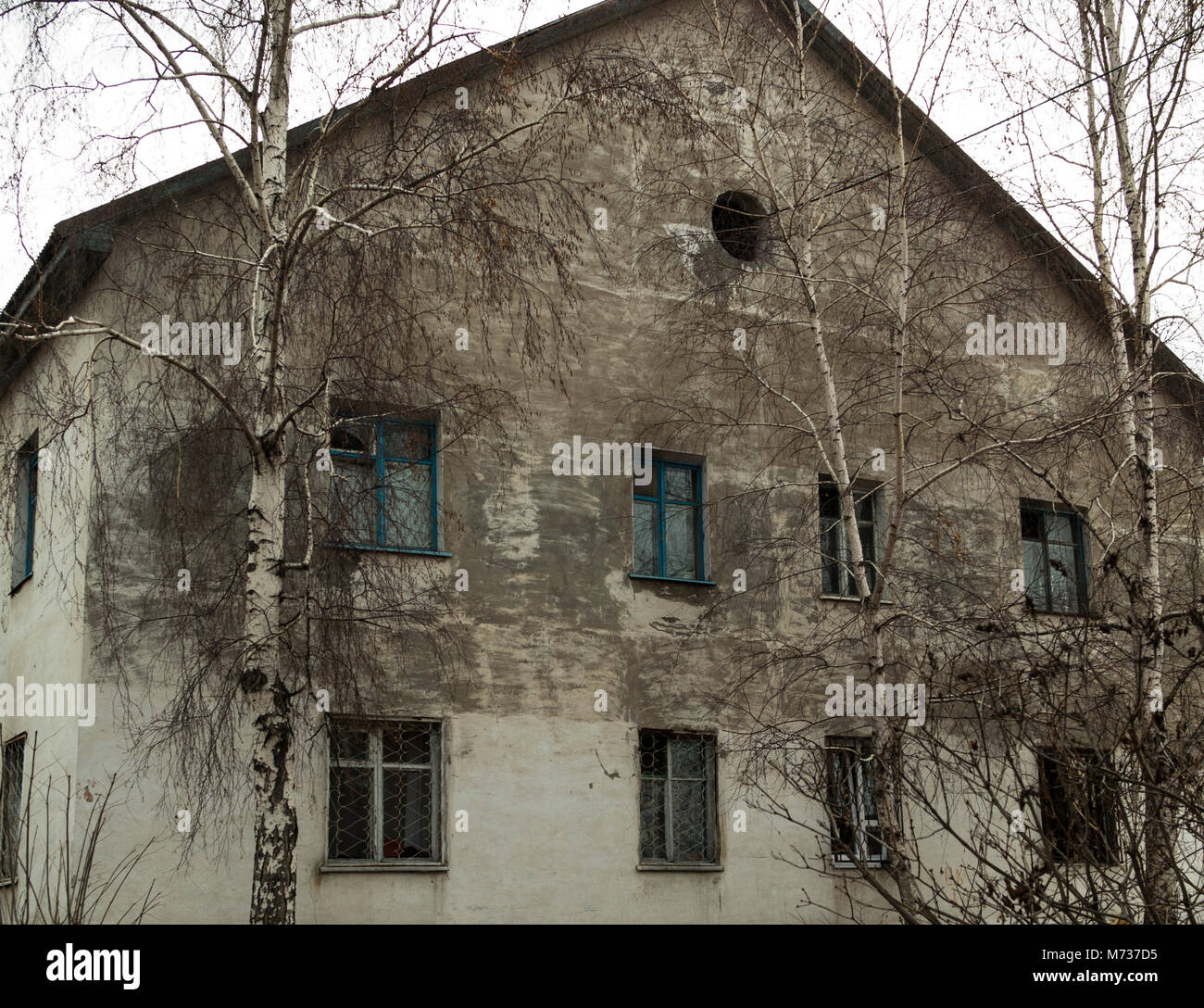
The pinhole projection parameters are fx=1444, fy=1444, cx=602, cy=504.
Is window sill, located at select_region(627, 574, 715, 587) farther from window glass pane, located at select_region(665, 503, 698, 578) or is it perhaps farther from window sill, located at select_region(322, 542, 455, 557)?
window sill, located at select_region(322, 542, 455, 557)

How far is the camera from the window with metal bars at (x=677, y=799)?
49.7 feet

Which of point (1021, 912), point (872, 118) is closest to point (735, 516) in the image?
point (872, 118)

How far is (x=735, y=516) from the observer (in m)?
16.3

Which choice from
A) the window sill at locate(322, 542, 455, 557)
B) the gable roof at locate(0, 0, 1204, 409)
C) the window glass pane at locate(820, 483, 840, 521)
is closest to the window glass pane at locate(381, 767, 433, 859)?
the window sill at locate(322, 542, 455, 557)

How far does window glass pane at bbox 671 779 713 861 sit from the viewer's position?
15234 millimetres

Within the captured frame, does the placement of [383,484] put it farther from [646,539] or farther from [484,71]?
[646,539]

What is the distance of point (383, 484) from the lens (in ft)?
41.3

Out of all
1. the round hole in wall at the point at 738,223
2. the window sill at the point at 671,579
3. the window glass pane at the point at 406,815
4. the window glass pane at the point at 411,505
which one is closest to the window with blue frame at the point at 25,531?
the window glass pane at the point at 411,505

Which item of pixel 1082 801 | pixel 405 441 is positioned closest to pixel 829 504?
pixel 405 441

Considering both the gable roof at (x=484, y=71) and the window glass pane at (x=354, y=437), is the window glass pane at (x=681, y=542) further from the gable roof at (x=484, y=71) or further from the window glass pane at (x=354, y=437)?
the gable roof at (x=484, y=71)

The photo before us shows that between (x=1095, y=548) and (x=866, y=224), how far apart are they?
5229 millimetres

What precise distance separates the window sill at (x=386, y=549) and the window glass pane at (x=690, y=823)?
357 centimetres
